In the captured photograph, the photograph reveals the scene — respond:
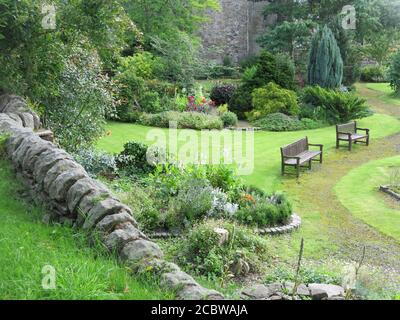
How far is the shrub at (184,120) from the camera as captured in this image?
1861 cm

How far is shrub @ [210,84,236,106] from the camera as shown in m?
22.4

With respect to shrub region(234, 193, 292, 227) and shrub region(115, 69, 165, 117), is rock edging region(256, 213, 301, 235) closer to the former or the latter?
shrub region(234, 193, 292, 227)

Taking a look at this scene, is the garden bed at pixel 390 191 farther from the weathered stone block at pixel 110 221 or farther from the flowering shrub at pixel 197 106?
the flowering shrub at pixel 197 106

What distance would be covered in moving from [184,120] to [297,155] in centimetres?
564

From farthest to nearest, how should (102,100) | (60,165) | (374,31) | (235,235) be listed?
1. (374,31)
2. (102,100)
3. (235,235)
4. (60,165)

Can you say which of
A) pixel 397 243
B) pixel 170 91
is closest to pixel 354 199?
pixel 397 243

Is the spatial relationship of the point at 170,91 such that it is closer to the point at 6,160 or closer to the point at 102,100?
the point at 102,100

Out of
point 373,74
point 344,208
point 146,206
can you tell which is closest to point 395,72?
point 373,74

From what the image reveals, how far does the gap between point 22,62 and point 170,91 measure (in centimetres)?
1127

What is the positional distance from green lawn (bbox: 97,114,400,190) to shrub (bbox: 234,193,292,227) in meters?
2.20

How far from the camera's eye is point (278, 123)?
63.5 feet

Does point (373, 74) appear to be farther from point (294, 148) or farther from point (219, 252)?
point (219, 252)

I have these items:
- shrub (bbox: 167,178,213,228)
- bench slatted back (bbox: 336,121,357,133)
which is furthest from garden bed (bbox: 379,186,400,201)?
bench slatted back (bbox: 336,121,357,133)

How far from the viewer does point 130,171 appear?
11.4 metres
